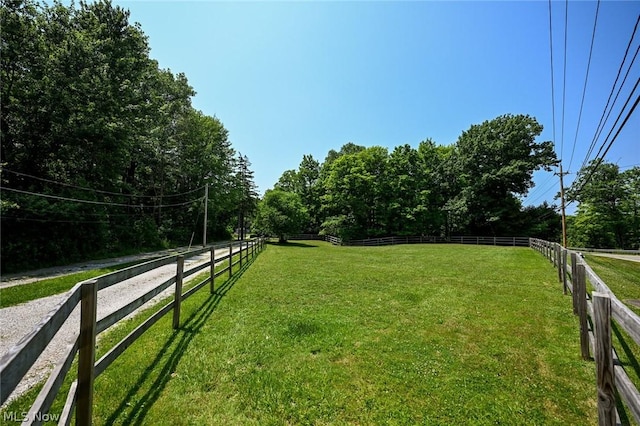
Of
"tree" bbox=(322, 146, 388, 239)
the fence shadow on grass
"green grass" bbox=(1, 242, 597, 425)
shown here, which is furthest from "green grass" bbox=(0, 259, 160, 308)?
"tree" bbox=(322, 146, 388, 239)

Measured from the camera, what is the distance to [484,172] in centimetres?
3356

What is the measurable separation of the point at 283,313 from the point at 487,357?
12.0 feet

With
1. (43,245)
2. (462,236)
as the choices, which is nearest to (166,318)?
(43,245)

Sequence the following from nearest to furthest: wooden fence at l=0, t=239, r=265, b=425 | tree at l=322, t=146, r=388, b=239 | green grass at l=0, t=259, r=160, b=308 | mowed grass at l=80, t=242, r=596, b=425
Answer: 1. wooden fence at l=0, t=239, r=265, b=425
2. mowed grass at l=80, t=242, r=596, b=425
3. green grass at l=0, t=259, r=160, b=308
4. tree at l=322, t=146, r=388, b=239

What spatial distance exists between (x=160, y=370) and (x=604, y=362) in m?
4.50

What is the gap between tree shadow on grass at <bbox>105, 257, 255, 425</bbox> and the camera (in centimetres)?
273

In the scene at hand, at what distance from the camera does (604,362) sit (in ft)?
7.13

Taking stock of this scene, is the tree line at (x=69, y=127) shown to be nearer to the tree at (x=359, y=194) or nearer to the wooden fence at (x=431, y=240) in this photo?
the wooden fence at (x=431, y=240)

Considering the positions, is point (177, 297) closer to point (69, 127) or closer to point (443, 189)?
point (69, 127)

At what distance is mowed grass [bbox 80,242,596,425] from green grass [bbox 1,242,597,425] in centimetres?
2

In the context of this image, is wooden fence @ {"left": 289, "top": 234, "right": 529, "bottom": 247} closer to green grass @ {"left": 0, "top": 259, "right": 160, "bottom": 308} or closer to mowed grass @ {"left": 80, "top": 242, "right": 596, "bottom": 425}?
mowed grass @ {"left": 80, "top": 242, "right": 596, "bottom": 425}

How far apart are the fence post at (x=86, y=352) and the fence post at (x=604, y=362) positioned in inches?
156

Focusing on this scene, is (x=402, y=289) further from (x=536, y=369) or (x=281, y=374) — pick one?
(x=281, y=374)

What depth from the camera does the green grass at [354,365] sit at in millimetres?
2850
